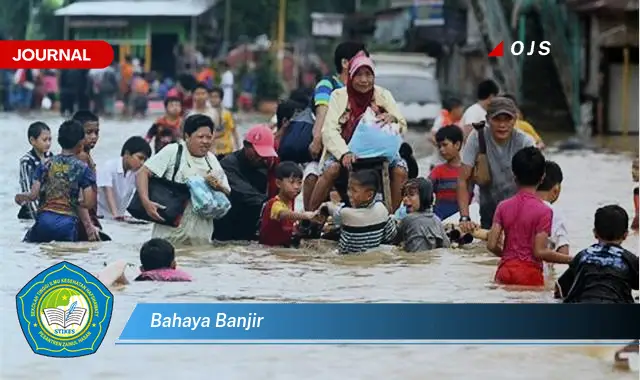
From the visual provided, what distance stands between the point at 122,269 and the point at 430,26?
205cm

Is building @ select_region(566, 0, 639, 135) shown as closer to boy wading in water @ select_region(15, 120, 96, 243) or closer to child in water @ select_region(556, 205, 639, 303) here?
child in water @ select_region(556, 205, 639, 303)

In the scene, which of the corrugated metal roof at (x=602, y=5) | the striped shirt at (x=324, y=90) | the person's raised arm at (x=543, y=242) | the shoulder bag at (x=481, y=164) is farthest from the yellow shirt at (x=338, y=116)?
the person's raised arm at (x=543, y=242)

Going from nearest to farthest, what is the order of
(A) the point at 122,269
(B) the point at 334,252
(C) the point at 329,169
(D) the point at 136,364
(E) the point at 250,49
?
(D) the point at 136,364
(A) the point at 122,269
(E) the point at 250,49
(B) the point at 334,252
(C) the point at 329,169

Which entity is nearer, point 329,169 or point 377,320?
point 377,320

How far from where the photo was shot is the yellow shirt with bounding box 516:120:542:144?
7310 mm

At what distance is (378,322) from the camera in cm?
532

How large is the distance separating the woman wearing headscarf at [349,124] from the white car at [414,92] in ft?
1.13

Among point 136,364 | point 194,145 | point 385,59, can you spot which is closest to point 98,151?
point 194,145

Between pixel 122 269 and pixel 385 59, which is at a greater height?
pixel 385 59

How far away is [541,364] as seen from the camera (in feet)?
17.5

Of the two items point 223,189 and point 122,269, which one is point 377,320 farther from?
point 223,189

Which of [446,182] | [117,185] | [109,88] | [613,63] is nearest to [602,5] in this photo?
[613,63]

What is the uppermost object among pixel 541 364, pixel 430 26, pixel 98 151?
pixel 430 26

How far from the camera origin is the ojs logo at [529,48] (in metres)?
6.16
